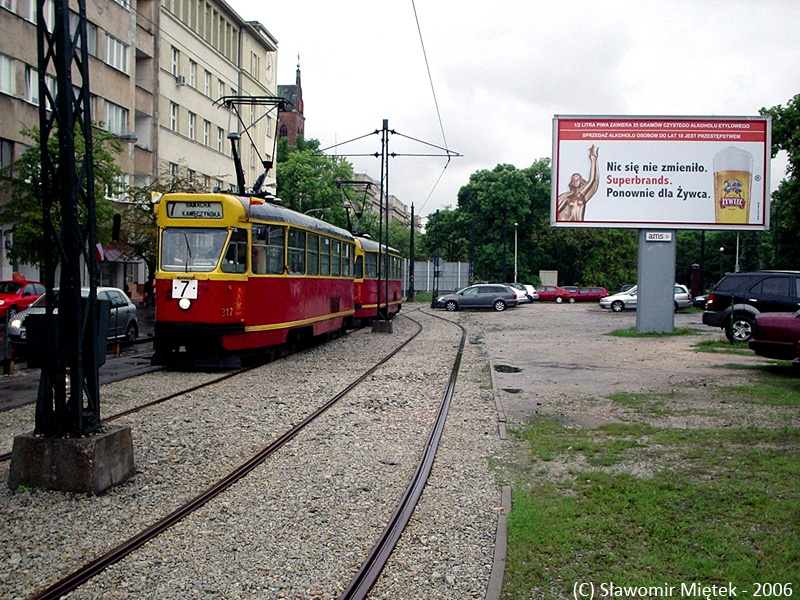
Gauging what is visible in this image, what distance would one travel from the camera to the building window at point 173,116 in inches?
1722

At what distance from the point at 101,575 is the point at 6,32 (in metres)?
29.6

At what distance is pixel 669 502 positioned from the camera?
6188 millimetres

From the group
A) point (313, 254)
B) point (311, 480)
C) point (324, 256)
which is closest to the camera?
point (311, 480)

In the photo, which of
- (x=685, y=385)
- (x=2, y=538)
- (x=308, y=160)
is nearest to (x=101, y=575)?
(x=2, y=538)

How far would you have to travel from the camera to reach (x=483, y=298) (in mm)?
45469

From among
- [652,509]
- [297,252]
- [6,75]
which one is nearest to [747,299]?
[297,252]

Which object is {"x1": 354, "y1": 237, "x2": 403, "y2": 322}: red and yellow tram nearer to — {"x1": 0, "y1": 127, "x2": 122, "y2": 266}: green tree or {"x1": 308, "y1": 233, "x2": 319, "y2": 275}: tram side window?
{"x1": 308, "y1": 233, "x2": 319, "y2": 275}: tram side window

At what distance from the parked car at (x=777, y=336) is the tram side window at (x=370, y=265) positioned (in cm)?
1550

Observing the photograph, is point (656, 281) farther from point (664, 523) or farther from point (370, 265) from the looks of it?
point (664, 523)

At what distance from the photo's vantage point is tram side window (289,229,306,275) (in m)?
16.8

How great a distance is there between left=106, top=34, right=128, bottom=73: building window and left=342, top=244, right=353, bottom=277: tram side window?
63.9 feet

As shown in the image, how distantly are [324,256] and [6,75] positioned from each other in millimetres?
17396

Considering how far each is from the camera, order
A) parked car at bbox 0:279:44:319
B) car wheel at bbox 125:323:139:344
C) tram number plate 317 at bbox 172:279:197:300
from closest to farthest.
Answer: tram number plate 317 at bbox 172:279:197:300, car wheel at bbox 125:323:139:344, parked car at bbox 0:279:44:319

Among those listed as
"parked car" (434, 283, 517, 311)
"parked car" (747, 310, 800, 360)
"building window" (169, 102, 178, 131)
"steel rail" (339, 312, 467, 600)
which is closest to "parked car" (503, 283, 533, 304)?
"parked car" (434, 283, 517, 311)
